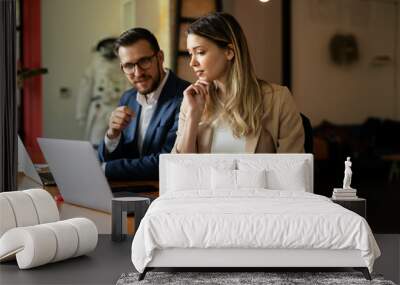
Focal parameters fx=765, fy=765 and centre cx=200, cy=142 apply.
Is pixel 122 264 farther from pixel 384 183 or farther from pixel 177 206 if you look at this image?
pixel 384 183

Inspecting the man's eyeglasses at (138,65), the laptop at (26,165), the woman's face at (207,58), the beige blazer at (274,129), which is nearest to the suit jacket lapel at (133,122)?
the man's eyeglasses at (138,65)

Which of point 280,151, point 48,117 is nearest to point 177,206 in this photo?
point 280,151

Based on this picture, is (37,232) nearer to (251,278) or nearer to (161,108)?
(251,278)

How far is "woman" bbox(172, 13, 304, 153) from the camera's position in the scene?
6.66 meters

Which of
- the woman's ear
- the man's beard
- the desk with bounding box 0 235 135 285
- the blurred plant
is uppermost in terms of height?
the woman's ear

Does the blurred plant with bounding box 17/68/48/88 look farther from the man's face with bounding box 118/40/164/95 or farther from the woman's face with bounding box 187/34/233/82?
the woman's face with bounding box 187/34/233/82

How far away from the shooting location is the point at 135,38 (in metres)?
6.96

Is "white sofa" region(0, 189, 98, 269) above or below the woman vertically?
below

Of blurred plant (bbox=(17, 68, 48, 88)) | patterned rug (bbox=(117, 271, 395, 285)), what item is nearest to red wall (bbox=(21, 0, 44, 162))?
blurred plant (bbox=(17, 68, 48, 88))

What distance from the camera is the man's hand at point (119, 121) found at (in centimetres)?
695

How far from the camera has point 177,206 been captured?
16.5ft

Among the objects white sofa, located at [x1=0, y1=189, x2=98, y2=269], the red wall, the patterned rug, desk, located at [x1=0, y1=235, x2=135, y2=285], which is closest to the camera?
the patterned rug

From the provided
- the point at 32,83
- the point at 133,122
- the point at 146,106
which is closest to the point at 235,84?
the point at 146,106

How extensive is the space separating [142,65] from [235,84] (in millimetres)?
893
